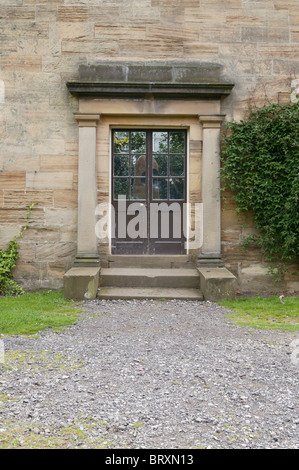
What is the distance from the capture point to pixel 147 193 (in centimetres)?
727

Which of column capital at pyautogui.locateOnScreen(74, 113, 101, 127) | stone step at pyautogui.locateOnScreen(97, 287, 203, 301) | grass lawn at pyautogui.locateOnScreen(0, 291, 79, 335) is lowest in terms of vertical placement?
grass lawn at pyautogui.locateOnScreen(0, 291, 79, 335)

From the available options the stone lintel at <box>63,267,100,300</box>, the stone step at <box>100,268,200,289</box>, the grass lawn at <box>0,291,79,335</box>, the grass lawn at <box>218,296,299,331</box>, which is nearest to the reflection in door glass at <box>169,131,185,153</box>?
the stone step at <box>100,268,200,289</box>

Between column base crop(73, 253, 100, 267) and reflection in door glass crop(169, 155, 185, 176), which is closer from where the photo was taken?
column base crop(73, 253, 100, 267)

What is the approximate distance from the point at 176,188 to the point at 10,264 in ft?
10.4

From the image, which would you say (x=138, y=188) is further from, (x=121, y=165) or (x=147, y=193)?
(x=121, y=165)

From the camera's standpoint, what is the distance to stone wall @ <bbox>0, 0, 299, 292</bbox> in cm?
698

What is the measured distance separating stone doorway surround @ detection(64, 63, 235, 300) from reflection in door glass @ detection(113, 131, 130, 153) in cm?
26

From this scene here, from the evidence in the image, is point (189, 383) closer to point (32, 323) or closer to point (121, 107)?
point (32, 323)

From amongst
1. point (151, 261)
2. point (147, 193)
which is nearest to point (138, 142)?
point (147, 193)

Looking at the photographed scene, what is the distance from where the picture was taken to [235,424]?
235 cm

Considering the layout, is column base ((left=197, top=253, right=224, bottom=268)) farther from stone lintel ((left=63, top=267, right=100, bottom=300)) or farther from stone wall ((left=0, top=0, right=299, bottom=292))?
stone lintel ((left=63, top=267, right=100, bottom=300))

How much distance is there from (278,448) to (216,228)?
16.3 ft

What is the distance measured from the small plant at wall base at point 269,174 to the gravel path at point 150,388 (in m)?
2.64

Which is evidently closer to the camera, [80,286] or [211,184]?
[80,286]
